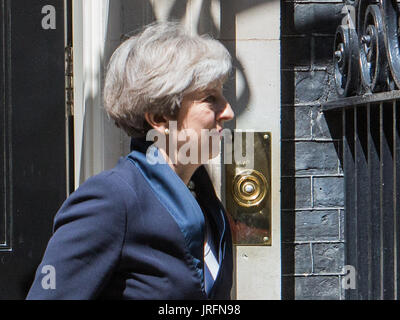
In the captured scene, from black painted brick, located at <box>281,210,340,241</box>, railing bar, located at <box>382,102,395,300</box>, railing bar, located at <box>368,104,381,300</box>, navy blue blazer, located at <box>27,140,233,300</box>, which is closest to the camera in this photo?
navy blue blazer, located at <box>27,140,233,300</box>

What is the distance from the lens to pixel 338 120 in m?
3.04

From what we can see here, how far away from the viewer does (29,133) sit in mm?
3096

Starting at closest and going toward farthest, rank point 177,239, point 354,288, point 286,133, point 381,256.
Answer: point 177,239 < point 381,256 < point 354,288 < point 286,133

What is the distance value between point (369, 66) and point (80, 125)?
1.35 metres

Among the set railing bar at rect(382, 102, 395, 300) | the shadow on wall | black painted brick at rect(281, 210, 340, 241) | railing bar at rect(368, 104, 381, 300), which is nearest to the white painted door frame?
the shadow on wall

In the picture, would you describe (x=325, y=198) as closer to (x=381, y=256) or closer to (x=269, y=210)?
(x=269, y=210)

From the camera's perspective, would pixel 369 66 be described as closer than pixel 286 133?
Yes

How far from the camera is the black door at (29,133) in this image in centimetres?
308

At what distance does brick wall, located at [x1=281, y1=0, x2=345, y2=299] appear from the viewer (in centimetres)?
303

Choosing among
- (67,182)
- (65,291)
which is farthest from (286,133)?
(65,291)

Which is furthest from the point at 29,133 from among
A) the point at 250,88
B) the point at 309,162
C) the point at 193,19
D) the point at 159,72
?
the point at 159,72

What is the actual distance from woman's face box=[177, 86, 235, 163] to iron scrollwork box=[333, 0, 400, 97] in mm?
690

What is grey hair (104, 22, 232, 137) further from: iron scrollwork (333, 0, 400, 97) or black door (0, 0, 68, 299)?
black door (0, 0, 68, 299)

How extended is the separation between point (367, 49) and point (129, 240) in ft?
4.56
